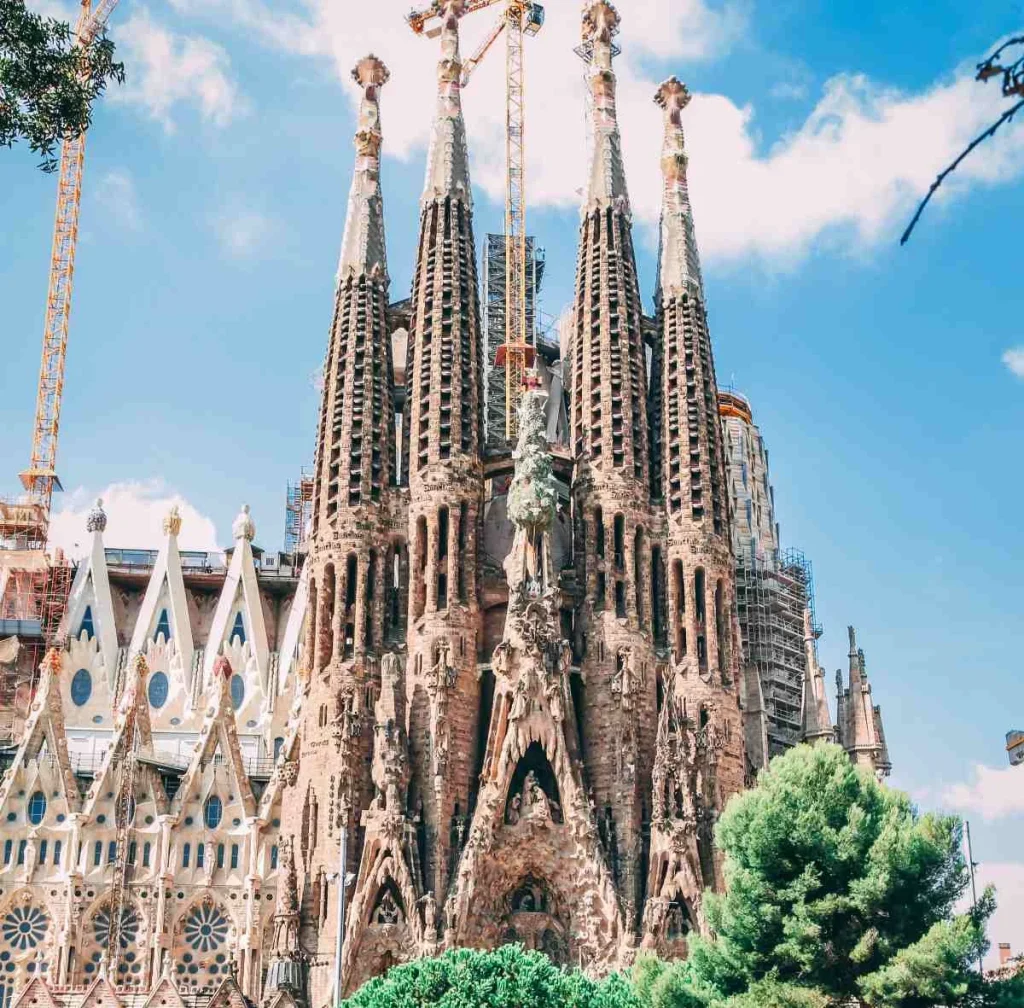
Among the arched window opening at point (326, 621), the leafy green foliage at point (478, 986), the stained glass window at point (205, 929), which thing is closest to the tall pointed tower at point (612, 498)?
the arched window opening at point (326, 621)

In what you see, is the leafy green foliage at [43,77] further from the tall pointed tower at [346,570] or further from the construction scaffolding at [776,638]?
the construction scaffolding at [776,638]

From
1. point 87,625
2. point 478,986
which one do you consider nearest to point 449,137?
point 87,625

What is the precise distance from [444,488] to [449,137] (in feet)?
46.2

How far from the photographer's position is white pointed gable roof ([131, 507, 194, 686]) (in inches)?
2475

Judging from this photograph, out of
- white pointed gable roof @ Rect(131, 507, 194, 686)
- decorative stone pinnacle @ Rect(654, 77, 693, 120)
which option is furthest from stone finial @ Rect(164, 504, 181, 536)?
decorative stone pinnacle @ Rect(654, 77, 693, 120)

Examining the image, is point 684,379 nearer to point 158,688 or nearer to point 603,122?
point 603,122

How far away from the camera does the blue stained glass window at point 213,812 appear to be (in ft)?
179

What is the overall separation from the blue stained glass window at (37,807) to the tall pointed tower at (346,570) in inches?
338

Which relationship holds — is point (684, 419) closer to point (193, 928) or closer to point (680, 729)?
point (680, 729)

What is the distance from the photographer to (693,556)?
54344 mm

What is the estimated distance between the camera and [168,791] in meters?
58.5

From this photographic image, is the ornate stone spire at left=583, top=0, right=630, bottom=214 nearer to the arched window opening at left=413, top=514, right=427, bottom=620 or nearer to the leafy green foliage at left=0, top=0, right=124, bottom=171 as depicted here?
the arched window opening at left=413, top=514, right=427, bottom=620

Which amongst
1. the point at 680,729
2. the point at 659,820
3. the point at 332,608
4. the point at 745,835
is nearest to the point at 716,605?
the point at 680,729

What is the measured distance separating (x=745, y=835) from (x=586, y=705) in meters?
17.1
